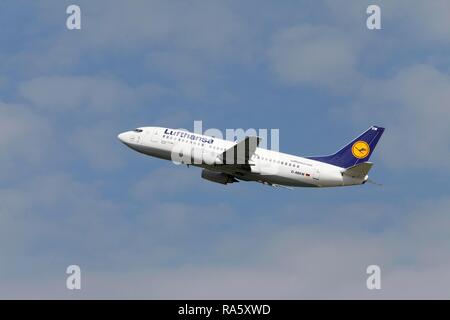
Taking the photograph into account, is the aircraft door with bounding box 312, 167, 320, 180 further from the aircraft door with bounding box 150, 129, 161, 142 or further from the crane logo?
the aircraft door with bounding box 150, 129, 161, 142

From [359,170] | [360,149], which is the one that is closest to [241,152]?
[359,170]

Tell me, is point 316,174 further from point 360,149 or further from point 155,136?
point 155,136

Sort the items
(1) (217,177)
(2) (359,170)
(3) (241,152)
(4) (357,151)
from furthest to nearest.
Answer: (1) (217,177) → (4) (357,151) → (3) (241,152) → (2) (359,170)

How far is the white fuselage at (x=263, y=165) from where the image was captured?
108000mm

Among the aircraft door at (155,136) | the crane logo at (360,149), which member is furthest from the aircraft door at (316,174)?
the aircraft door at (155,136)

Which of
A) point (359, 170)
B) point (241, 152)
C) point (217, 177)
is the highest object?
point (241, 152)

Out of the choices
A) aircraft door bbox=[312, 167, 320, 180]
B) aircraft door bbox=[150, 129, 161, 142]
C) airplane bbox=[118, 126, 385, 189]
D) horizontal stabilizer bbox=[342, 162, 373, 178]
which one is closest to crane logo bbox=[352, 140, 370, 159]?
airplane bbox=[118, 126, 385, 189]

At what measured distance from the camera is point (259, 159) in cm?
10950

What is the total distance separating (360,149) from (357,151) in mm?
466

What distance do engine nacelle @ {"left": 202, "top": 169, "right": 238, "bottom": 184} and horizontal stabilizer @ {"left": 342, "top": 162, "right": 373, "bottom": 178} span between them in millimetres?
14519

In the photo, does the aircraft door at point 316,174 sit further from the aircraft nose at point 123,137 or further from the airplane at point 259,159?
the aircraft nose at point 123,137

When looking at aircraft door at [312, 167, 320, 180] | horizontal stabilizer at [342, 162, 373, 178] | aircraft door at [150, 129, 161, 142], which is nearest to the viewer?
horizontal stabilizer at [342, 162, 373, 178]

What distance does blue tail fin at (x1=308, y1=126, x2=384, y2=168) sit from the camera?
11081 centimetres

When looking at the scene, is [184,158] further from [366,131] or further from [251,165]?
[366,131]
